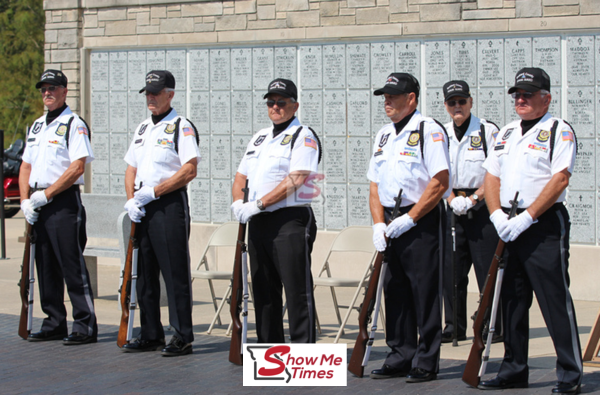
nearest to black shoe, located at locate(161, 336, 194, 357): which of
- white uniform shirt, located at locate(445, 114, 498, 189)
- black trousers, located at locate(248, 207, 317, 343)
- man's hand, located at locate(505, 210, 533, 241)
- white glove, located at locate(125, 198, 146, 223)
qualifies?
black trousers, located at locate(248, 207, 317, 343)

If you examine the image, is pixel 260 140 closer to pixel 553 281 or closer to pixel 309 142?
pixel 309 142

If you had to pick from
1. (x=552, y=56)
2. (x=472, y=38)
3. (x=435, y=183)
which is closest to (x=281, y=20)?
(x=472, y=38)

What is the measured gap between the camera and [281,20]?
11.1 meters

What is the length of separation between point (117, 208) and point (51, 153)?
2680 mm

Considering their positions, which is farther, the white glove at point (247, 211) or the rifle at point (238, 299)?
the rifle at point (238, 299)

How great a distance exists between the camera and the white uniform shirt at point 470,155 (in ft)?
25.1

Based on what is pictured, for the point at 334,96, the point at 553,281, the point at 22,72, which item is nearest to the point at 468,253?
the point at 553,281

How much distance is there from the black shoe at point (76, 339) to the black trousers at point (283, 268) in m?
1.71

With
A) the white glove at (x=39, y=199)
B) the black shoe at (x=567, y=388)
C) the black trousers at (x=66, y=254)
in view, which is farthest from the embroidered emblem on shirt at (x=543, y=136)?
the white glove at (x=39, y=199)

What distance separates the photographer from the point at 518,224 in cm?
558

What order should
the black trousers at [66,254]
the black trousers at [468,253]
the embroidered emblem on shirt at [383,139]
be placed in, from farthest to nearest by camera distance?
the black trousers at [66,254] < the black trousers at [468,253] < the embroidered emblem on shirt at [383,139]

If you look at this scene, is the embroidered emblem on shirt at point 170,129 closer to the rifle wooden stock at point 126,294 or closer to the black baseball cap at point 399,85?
the rifle wooden stock at point 126,294

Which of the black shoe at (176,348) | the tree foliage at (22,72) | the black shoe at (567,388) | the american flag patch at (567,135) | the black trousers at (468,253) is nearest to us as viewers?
the black shoe at (567,388)

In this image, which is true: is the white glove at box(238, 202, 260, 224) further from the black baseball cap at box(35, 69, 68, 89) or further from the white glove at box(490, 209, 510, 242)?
the black baseball cap at box(35, 69, 68, 89)
